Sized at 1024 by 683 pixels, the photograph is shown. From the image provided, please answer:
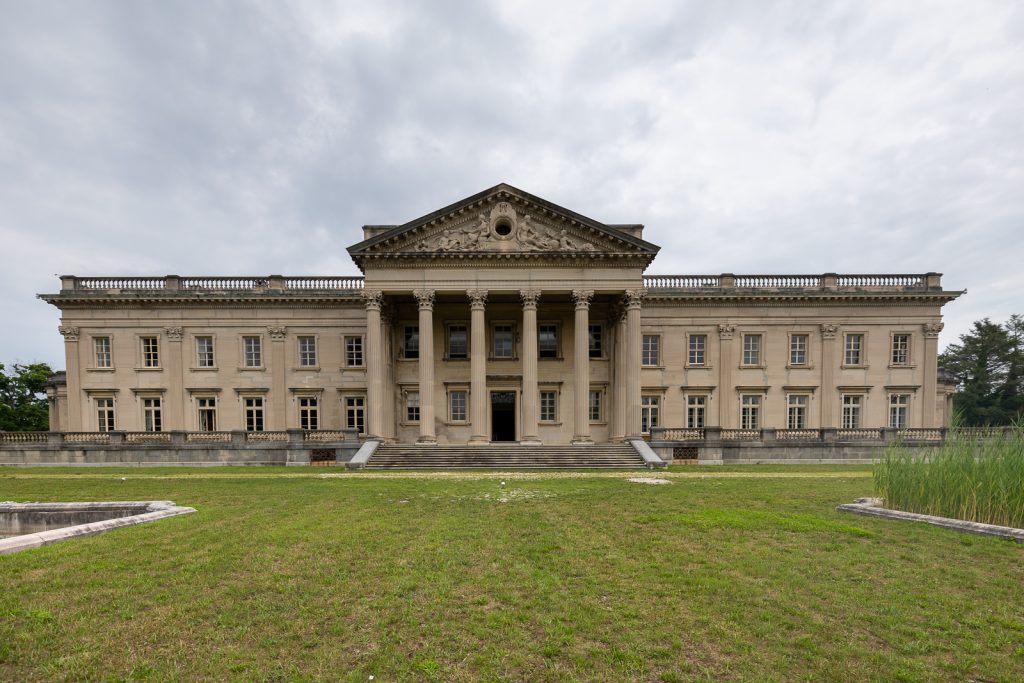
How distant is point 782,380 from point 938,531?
82.8ft

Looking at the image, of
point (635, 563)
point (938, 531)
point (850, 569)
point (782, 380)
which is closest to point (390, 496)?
point (635, 563)

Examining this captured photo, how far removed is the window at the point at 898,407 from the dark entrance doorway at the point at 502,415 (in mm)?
26694

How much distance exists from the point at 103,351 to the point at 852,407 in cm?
5321

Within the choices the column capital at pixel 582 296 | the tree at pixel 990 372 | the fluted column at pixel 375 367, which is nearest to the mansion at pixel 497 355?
the column capital at pixel 582 296

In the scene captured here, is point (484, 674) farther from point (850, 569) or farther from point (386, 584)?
point (850, 569)

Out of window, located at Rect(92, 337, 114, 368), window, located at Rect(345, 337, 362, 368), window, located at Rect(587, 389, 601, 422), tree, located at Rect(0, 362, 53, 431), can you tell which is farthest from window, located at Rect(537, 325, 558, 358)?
tree, located at Rect(0, 362, 53, 431)

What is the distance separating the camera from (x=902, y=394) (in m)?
31.6

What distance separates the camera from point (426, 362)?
88.3ft

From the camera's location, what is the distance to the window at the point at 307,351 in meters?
32.0

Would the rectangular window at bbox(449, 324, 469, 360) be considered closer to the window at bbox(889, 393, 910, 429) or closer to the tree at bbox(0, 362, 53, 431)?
the window at bbox(889, 393, 910, 429)

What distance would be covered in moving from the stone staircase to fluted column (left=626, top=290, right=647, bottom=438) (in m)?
1.88

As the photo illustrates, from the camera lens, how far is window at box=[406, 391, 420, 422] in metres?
30.7

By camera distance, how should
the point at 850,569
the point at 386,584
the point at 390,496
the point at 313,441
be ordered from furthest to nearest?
the point at 313,441, the point at 390,496, the point at 850,569, the point at 386,584

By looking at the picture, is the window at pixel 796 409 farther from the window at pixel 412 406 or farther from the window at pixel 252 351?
the window at pixel 252 351
